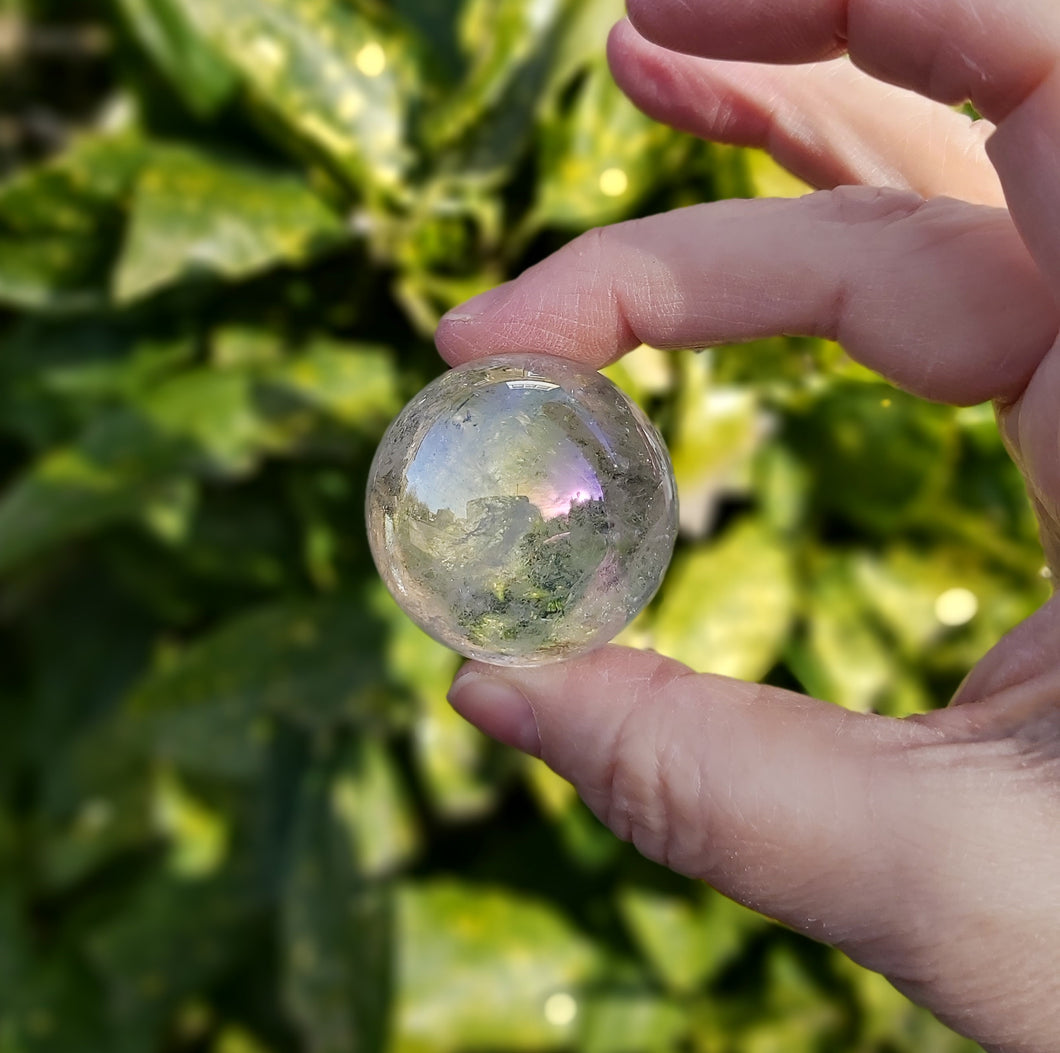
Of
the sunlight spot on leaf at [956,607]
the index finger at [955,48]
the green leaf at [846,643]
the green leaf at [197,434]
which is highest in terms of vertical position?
the index finger at [955,48]

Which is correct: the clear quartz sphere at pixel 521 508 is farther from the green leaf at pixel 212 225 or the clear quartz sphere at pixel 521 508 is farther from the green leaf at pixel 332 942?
the green leaf at pixel 332 942

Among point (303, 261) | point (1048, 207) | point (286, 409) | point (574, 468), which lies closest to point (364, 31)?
point (303, 261)

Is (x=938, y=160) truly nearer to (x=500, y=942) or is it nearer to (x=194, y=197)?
(x=194, y=197)

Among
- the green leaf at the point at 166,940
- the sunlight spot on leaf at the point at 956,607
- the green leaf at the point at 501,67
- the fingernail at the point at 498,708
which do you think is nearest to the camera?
the fingernail at the point at 498,708

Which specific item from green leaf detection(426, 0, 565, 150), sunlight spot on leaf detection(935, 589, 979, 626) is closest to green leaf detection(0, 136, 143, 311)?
green leaf detection(426, 0, 565, 150)

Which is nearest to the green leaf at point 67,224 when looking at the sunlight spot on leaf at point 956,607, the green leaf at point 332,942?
the green leaf at point 332,942

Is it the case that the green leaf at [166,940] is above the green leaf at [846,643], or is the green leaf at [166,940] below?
below
